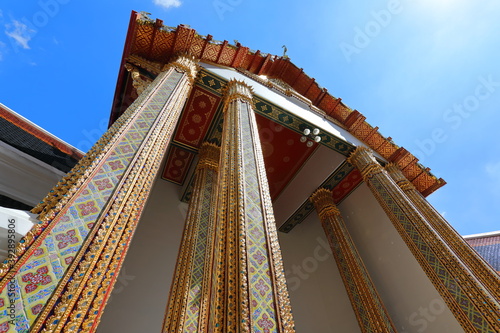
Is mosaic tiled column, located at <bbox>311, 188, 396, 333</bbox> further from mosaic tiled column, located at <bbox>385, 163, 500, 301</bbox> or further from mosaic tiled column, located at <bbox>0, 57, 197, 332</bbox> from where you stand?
mosaic tiled column, located at <bbox>0, 57, 197, 332</bbox>

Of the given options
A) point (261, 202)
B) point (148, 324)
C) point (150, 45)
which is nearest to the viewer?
point (261, 202)

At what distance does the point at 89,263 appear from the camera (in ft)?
4.54

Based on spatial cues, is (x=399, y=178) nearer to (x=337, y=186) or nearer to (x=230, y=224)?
(x=337, y=186)

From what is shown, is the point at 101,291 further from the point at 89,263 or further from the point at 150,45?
the point at 150,45

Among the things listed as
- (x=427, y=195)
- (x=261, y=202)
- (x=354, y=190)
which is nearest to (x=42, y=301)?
(x=261, y=202)

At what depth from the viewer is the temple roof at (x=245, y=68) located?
4824 mm

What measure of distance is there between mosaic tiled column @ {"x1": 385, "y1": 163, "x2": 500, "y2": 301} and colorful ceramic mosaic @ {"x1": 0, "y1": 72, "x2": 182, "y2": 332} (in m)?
4.39

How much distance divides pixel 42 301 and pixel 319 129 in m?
5.72

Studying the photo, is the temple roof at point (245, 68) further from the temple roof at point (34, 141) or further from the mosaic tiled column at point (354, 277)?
the mosaic tiled column at point (354, 277)

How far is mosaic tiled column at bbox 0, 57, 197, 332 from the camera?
3.75 ft

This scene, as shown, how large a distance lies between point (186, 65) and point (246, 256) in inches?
142

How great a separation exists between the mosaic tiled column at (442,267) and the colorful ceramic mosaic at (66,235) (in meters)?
3.94

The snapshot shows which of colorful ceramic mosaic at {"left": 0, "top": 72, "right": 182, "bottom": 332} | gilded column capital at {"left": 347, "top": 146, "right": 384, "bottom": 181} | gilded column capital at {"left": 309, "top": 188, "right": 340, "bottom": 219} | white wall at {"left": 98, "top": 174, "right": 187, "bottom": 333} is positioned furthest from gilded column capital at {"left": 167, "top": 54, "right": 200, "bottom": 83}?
gilded column capital at {"left": 309, "top": 188, "right": 340, "bottom": 219}

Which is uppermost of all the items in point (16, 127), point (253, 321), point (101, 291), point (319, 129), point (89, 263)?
point (319, 129)
